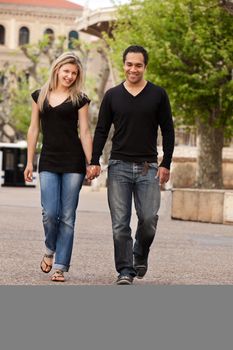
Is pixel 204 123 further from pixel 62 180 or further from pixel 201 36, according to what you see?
pixel 62 180

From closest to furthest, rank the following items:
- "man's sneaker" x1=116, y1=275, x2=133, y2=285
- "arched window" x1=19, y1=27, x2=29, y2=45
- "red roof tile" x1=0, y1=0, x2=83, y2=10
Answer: "man's sneaker" x1=116, y1=275, x2=133, y2=285
"arched window" x1=19, y1=27, x2=29, y2=45
"red roof tile" x1=0, y1=0, x2=83, y2=10

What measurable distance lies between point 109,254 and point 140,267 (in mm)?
3489

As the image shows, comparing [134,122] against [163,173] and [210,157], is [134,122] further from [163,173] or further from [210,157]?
[210,157]

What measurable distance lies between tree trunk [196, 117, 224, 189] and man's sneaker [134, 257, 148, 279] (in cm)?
2543

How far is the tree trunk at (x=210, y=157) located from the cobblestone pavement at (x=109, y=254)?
Answer: 44.8 feet

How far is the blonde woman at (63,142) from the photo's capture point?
32.4ft

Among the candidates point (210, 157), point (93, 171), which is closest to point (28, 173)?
point (93, 171)

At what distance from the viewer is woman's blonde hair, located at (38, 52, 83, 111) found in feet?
32.4

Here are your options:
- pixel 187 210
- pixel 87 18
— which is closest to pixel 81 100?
pixel 187 210

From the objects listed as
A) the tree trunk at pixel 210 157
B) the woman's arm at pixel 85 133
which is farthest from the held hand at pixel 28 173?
the tree trunk at pixel 210 157

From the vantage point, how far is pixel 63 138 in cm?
991

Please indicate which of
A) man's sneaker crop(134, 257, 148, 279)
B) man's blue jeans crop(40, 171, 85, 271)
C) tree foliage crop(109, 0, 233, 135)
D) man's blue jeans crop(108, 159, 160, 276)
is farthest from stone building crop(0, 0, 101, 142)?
man's blue jeans crop(108, 159, 160, 276)

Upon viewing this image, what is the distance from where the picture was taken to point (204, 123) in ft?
119

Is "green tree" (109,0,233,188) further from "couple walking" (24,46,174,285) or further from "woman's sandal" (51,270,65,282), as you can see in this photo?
"woman's sandal" (51,270,65,282)
